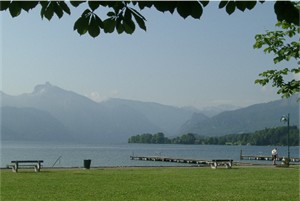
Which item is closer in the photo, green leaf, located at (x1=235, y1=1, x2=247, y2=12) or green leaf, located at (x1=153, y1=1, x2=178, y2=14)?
green leaf, located at (x1=153, y1=1, x2=178, y2=14)

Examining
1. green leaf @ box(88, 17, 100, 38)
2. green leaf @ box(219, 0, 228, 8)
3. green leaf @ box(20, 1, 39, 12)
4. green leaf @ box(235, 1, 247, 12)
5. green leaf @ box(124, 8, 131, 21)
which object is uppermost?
green leaf @ box(219, 0, 228, 8)

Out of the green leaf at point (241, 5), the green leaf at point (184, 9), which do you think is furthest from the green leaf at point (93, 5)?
the green leaf at point (241, 5)

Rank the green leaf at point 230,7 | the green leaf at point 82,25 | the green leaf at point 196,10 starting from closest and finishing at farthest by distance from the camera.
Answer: the green leaf at point 196,10, the green leaf at point 82,25, the green leaf at point 230,7

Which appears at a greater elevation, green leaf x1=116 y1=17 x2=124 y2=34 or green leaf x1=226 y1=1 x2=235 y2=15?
green leaf x1=226 y1=1 x2=235 y2=15

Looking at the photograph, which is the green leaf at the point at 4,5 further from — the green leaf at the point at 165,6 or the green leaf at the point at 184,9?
the green leaf at the point at 184,9

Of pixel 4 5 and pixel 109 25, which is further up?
pixel 4 5

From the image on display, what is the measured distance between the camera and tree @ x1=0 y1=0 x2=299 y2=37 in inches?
140

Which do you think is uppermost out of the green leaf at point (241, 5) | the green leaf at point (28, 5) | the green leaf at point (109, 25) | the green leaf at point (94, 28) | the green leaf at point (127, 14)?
the green leaf at point (241, 5)

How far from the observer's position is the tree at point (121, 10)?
3.55 m

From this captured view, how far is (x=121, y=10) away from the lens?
12.4ft

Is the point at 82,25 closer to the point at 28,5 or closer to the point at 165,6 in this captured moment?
the point at 28,5

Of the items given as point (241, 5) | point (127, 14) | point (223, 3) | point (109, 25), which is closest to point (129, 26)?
point (127, 14)

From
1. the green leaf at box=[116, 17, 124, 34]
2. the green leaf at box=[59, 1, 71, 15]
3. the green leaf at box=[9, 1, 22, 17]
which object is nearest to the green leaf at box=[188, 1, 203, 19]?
the green leaf at box=[116, 17, 124, 34]

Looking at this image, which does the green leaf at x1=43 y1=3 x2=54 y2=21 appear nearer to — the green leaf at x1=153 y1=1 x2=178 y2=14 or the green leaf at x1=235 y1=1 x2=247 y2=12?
the green leaf at x1=153 y1=1 x2=178 y2=14
